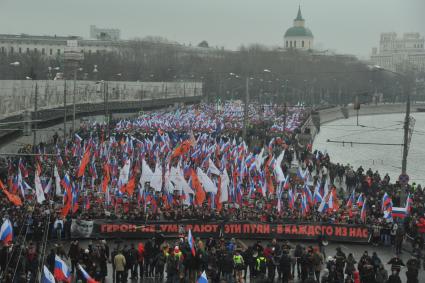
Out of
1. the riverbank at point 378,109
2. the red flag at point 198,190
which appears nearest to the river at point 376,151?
the red flag at point 198,190

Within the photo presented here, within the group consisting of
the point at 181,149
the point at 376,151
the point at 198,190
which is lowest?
the point at 376,151

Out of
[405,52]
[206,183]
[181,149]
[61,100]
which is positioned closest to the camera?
[206,183]

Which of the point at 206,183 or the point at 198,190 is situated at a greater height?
the point at 206,183

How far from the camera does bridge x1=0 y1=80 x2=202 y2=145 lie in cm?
4050

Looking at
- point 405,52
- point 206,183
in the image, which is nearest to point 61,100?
point 206,183

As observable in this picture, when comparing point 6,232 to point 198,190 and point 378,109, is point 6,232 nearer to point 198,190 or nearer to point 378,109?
point 198,190

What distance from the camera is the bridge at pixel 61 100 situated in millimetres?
40500

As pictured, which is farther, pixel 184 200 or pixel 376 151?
pixel 376 151

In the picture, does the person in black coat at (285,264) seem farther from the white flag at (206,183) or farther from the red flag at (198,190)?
the white flag at (206,183)

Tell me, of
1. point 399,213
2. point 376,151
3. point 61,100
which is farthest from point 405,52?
point 399,213

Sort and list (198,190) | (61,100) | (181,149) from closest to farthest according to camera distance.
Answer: (198,190) < (181,149) < (61,100)

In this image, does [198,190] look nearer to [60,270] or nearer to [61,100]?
[60,270]

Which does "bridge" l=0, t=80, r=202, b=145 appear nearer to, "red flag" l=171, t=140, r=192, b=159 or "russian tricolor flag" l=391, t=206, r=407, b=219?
"red flag" l=171, t=140, r=192, b=159

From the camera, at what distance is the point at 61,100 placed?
2552 inches
